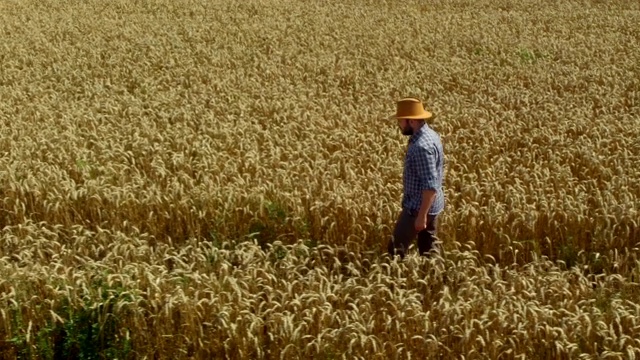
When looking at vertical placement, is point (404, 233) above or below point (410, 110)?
below

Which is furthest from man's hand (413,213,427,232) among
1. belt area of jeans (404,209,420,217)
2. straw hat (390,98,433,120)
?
straw hat (390,98,433,120)

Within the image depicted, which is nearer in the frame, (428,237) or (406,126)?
(406,126)

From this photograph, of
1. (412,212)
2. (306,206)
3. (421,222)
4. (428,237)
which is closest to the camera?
(421,222)

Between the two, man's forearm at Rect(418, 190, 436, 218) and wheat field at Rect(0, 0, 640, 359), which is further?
man's forearm at Rect(418, 190, 436, 218)

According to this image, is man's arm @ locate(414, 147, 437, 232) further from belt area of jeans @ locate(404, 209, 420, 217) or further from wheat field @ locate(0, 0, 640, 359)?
wheat field @ locate(0, 0, 640, 359)

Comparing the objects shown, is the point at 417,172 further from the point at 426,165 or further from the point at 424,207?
the point at 424,207

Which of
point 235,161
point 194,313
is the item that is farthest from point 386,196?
point 194,313

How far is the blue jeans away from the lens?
257 inches

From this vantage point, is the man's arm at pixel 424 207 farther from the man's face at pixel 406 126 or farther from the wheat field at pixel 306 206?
the man's face at pixel 406 126

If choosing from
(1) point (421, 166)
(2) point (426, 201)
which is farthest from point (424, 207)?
(1) point (421, 166)

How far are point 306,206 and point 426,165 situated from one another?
196 cm

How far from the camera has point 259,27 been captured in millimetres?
21203

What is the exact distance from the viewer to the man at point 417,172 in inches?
243

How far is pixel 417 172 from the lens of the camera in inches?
247
